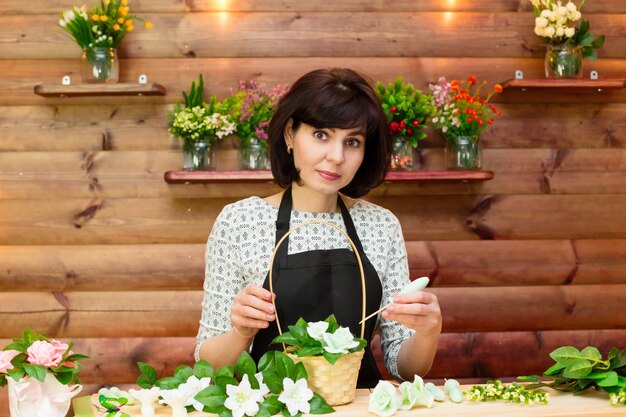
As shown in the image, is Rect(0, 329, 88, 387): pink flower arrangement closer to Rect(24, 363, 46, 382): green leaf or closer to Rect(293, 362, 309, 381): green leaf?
Rect(24, 363, 46, 382): green leaf

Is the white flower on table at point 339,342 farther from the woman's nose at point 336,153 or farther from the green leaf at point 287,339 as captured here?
the woman's nose at point 336,153

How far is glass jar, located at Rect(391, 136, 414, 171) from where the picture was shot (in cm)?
379

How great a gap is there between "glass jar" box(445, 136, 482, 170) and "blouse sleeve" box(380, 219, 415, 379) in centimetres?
141

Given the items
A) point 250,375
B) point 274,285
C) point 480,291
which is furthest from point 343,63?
point 250,375

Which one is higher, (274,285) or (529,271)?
(274,285)

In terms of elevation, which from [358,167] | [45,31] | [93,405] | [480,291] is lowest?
[480,291]

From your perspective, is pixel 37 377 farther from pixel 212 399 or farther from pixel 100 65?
pixel 100 65

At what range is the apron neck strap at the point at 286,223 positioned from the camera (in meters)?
2.38

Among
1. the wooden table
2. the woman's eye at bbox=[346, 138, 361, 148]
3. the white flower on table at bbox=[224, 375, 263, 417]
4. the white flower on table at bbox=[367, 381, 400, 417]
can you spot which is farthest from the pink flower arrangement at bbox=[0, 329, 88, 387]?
the woman's eye at bbox=[346, 138, 361, 148]

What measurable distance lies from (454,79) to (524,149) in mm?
514

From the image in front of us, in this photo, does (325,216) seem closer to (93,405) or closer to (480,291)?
(93,405)

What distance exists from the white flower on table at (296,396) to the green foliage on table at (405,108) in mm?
2087

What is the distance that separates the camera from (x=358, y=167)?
7.65ft

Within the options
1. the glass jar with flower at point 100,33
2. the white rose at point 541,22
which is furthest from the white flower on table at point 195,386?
the white rose at point 541,22
